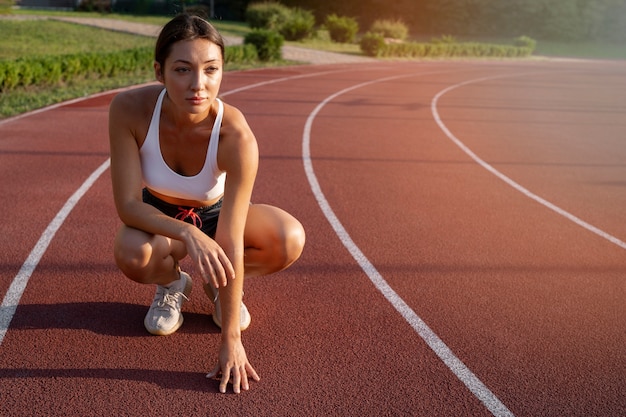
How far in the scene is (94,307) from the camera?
13.1ft

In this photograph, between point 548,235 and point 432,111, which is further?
point 432,111

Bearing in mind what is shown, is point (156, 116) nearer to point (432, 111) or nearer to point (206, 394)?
point (206, 394)

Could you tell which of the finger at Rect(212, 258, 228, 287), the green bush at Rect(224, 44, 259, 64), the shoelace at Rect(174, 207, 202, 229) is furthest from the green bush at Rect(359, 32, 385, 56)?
the finger at Rect(212, 258, 228, 287)

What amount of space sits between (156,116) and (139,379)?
1.34 meters

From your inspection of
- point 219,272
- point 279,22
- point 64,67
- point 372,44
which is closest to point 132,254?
point 219,272

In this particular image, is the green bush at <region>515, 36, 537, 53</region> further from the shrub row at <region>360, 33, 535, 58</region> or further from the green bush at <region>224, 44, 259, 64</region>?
the green bush at <region>224, 44, 259, 64</region>

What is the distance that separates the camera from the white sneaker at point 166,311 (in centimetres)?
366

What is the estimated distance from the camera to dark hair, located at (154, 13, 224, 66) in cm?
290

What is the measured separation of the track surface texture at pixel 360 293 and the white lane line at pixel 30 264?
0.02 metres

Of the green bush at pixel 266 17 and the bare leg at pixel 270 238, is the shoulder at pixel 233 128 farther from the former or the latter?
the green bush at pixel 266 17

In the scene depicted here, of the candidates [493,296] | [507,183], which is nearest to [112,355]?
[493,296]

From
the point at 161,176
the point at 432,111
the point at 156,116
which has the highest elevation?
the point at 156,116

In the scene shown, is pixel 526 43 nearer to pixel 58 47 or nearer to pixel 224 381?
pixel 58 47

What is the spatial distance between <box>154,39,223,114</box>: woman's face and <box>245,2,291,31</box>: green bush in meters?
30.8
